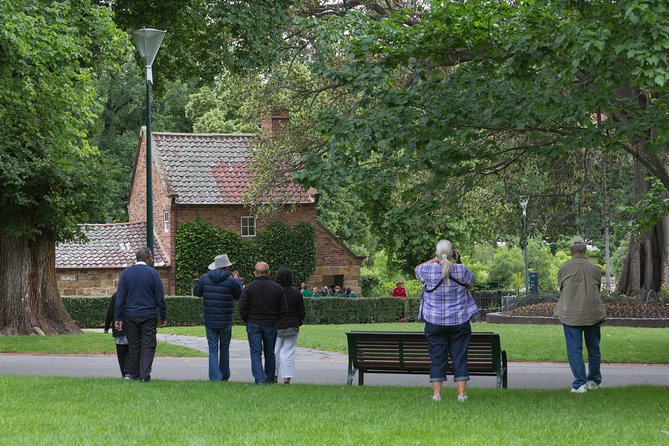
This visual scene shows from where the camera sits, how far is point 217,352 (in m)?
15.7

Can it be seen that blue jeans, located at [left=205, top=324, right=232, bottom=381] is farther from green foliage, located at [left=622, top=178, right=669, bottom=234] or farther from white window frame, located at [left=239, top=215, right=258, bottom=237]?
white window frame, located at [left=239, top=215, right=258, bottom=237]

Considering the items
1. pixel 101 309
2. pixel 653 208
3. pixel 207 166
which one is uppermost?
pixel 207 166

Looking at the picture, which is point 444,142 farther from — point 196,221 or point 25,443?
point 196,221

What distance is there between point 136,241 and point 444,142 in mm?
33098

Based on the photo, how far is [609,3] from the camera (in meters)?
11.2

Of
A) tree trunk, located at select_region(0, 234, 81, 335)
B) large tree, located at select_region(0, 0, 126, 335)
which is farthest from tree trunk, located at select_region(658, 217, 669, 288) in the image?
A: tree trunk, located at select_region(0, 234, 81, 335)

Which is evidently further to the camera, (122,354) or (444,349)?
(122,354)

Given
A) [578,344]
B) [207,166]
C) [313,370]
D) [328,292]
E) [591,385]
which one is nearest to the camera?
[578,344]

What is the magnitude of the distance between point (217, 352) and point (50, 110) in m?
6.28

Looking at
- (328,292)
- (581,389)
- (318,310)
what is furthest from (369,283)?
(581,389)

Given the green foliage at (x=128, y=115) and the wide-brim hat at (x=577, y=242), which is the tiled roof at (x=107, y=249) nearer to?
the green foliage at (x=128, y=115)

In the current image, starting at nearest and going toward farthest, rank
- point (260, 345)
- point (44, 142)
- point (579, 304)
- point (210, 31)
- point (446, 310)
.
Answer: point (446, 310)
point (579, 304)
point (260, 345)
point (44, 142)
point (210, 31)

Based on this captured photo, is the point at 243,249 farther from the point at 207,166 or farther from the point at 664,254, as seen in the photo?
the point at 664,254

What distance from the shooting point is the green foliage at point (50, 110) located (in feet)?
58.3
